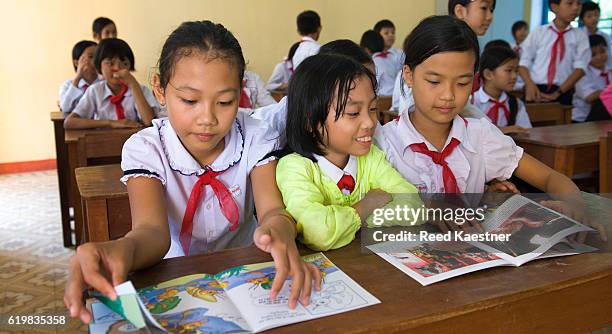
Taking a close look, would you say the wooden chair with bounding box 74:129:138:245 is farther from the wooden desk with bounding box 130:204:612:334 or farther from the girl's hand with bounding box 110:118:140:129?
the wooden desk with bounding box 130:204:612:334

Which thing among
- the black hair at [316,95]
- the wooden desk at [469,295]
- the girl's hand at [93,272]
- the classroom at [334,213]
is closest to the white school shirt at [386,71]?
the classroom at [334,213]

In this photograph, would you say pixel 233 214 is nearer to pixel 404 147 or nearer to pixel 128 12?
pixel 404 147

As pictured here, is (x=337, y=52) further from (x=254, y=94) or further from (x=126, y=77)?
(x=254, y=94)

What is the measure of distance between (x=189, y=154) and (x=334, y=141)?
0.33 m

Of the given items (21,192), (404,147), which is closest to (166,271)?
(404,147)

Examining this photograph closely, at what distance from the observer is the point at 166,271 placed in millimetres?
1003

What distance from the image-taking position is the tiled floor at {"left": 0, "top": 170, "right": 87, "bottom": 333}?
2383 mm

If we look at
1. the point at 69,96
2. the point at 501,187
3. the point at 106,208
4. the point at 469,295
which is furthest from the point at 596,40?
the point at 469,295

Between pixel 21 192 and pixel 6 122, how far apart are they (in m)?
1.05

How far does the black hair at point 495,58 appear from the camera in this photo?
9.96 ft

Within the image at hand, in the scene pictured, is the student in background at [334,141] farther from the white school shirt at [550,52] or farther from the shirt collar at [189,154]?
the white school shirt at [550,52]

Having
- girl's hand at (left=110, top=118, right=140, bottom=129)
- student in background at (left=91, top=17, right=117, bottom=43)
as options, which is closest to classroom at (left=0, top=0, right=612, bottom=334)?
girl's hand at (left=110, top=118, right=140, bottom=129)

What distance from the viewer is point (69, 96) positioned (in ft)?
12.6

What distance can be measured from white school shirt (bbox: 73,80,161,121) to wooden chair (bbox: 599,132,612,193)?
2.45 m
